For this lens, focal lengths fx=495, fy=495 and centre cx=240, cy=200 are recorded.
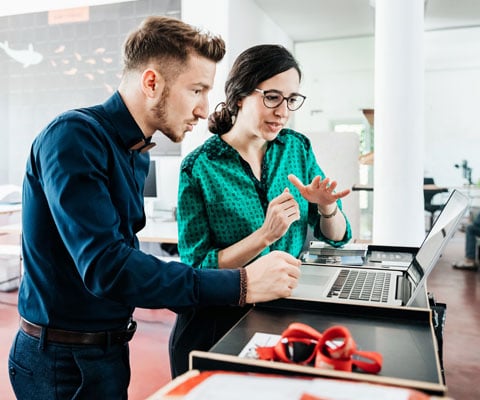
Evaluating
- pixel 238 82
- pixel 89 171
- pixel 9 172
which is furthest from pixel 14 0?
pixel 89 171

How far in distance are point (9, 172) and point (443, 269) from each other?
5151 millimetres

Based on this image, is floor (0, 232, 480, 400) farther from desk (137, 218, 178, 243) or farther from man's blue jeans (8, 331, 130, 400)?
man's blue jeans (8, 331, 130, 400)

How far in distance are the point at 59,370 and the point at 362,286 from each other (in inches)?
28.1

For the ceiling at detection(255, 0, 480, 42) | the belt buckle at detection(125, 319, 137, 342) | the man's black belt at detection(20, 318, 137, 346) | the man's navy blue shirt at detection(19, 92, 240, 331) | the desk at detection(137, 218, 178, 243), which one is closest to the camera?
the man's navy blue shirt at detection(19, 92, 240, 331)

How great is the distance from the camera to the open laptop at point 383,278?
999mm

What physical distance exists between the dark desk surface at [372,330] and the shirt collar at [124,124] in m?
0.46

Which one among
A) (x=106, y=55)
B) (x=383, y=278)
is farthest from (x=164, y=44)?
(x=106, y=55)

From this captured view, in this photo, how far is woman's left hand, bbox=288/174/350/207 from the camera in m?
1.37

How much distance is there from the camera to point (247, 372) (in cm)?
71

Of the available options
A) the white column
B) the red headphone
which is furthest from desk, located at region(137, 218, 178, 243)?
the red headphone

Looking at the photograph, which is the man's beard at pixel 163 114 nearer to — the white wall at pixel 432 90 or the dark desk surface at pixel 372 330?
the dark desk surface at pixel 372 330

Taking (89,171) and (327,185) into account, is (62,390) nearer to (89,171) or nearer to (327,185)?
(89,171)

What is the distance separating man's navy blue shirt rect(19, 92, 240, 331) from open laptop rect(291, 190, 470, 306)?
27 cm

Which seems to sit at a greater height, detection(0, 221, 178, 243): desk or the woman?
the woman
